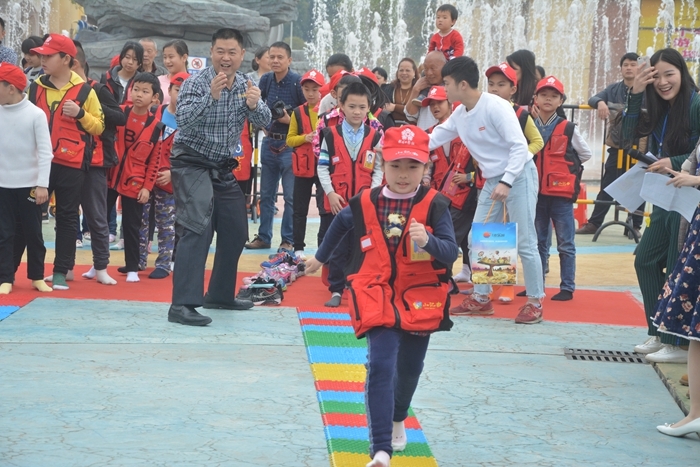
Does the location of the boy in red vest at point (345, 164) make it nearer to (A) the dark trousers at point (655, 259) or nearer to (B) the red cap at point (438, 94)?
(B) the red cap at point (438, 94)

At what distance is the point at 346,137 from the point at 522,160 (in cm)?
155

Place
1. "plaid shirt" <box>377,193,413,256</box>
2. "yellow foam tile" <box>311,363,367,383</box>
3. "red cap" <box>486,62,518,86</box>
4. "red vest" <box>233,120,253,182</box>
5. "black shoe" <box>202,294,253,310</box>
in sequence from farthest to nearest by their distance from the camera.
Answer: "red vest" <box>233,120,253,182</box>
"red cap" <box>486,62,518,86</box>
"black shoe" <box>202,294,253,310</box>
"yellow foam tile" <box>311,363,367,383</box>
"plaid shirt" <box>377,193,413,256</box>

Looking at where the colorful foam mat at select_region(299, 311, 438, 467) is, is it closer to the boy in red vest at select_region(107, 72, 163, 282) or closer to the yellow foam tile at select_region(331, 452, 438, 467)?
the yellow foam tile at select_region(331, 452, 438, 467)

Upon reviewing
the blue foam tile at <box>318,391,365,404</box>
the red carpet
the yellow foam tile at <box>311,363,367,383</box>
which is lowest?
the red carpet

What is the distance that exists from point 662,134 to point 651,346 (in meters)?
1.45

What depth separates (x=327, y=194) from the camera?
800 cm

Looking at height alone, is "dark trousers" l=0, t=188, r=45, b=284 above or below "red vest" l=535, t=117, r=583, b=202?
below

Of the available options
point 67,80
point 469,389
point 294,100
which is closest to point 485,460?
point 469,389

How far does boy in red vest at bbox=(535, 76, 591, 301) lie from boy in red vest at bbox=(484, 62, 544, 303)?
1.57 ft

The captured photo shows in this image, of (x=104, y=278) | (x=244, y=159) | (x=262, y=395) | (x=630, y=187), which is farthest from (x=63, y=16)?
(x=262, y=395)

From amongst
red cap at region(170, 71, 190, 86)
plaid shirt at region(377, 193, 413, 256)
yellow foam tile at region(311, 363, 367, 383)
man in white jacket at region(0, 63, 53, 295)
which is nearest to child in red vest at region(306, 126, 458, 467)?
plaid shirt at region(377, 193, 413, 256)

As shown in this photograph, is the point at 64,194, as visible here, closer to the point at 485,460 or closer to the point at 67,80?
the point at 67,80

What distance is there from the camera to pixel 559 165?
28.2 feet

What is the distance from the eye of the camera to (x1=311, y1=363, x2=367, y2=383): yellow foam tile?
5.71 metres
